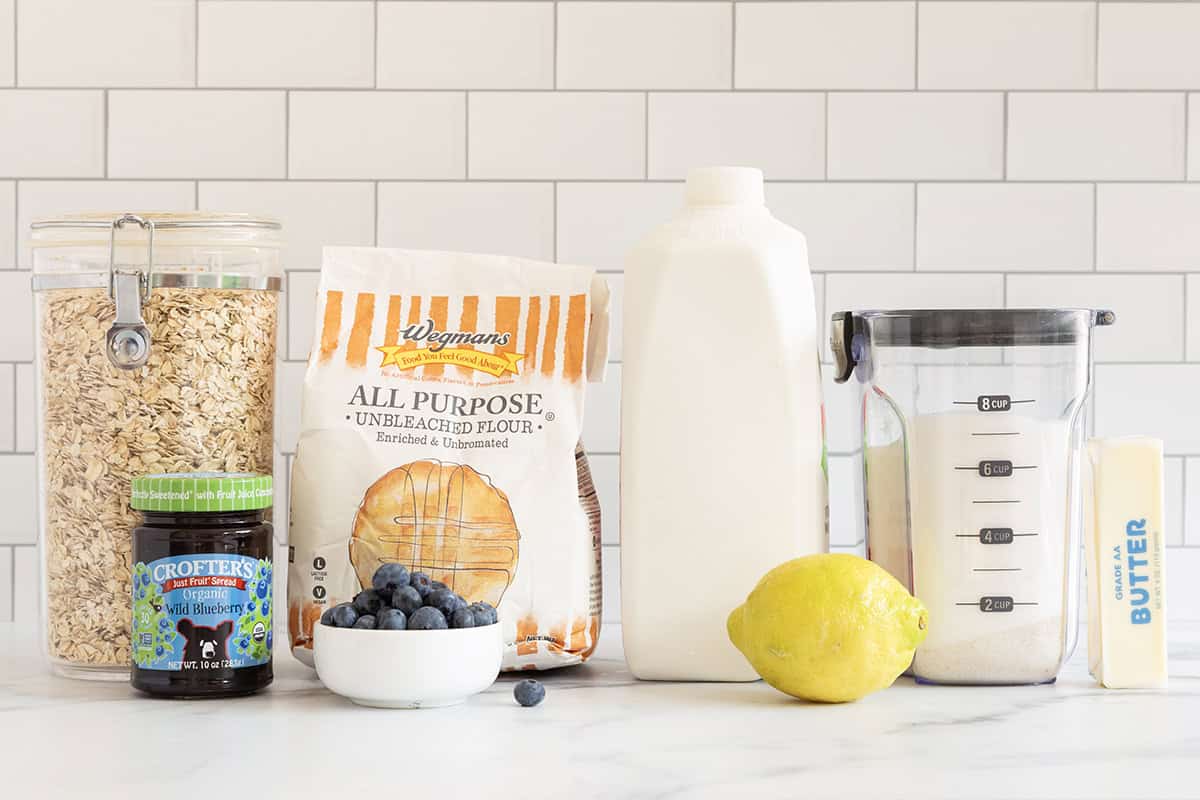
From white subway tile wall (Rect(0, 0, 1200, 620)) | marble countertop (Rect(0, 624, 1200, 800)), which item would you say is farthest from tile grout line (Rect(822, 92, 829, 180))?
marble countertop (Rect(0, 624, 1200, 800))

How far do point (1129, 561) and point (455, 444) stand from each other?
501 mm

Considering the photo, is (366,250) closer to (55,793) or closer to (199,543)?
(199,543)

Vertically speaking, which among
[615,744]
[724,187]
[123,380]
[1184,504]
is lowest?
[615,744]

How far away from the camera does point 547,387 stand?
938 millimetres

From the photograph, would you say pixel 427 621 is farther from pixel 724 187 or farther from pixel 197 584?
pixel 724 187

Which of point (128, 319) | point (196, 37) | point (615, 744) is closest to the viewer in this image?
point (615, 744)

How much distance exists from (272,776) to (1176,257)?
981 millimetres

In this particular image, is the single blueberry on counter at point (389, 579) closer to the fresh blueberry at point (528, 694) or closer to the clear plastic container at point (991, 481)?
the fresh blueberry at point (528, 694)

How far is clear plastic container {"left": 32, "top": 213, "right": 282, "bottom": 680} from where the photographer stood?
34.0 inches

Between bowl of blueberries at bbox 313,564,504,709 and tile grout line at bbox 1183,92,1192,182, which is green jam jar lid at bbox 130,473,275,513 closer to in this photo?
bowl of blueberries at bbox 313,564,504,709

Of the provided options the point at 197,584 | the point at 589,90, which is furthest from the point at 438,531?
the point at 589,90

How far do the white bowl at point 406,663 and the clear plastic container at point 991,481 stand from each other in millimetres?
328

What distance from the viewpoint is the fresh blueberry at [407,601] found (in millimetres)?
795

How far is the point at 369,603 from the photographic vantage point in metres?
0.80
